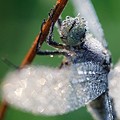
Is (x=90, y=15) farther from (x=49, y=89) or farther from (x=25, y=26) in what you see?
(x=25, y=26)

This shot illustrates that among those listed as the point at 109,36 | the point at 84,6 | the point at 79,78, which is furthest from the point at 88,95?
the point at 109,36

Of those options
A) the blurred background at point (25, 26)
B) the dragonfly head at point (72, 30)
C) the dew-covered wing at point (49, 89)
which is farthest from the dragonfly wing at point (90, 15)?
the blurred background at point (25, 26)

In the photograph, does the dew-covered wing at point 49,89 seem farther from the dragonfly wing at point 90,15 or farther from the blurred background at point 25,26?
the blurred background at point 25,26

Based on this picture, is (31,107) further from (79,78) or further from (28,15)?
(28,15)

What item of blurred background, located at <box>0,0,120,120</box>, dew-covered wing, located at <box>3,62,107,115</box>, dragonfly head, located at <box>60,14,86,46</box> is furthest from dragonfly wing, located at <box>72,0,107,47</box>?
blurred background, located at <box>0,0,120,120</box>

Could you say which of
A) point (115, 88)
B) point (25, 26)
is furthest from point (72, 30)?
point (25, 26)
